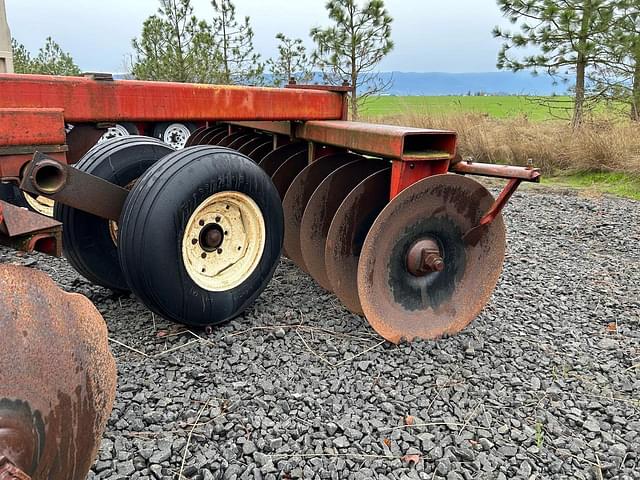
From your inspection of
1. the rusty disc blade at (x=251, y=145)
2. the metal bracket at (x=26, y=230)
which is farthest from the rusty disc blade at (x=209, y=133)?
the metal bracket at (x=26, y=230)

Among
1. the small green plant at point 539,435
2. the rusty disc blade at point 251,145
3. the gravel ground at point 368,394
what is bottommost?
the small green plant at point 539,435

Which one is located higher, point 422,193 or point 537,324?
point 422,193

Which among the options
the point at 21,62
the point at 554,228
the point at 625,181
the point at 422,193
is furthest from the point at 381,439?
the point at 21,62

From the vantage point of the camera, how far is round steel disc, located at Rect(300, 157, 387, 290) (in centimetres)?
330

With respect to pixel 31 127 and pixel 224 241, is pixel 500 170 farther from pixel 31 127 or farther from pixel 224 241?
pixel 31 127

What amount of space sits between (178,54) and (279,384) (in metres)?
11.9

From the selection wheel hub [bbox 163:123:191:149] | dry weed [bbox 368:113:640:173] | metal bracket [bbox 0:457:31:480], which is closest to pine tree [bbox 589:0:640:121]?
dry weed [bbox 368:113:640:173]

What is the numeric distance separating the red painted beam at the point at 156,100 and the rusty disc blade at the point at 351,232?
2.66 ft

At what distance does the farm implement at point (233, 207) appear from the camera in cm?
253

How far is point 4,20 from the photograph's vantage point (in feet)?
18.6

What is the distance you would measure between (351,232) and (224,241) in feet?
2.25

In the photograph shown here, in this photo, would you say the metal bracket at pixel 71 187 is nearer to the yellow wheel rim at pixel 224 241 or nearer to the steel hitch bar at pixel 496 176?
the yellow wheel rim at pixel 224 241

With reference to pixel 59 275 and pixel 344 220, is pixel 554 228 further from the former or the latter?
pixel 59 275

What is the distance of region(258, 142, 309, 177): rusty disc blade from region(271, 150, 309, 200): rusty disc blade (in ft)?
0.39
